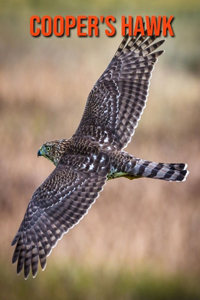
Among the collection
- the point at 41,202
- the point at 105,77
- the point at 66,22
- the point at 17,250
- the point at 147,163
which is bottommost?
the point at 17,250

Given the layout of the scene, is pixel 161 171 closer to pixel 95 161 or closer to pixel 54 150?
pixel 95 161

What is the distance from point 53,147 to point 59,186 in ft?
1.88

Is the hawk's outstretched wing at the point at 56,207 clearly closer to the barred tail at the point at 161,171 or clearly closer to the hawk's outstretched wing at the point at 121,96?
the barred tail at the point at 161,171

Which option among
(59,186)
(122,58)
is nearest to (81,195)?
(59,186)

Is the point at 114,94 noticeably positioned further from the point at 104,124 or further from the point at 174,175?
the point at 174,175

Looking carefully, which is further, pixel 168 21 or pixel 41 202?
pixel 168 21

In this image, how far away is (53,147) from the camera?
555 centimetres

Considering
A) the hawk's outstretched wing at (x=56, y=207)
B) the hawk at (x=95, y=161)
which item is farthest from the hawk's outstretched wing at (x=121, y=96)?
the hawk's outstretched wing at (x=56, y=207)

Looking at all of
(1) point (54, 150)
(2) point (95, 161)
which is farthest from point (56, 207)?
(1) point (54, 150)

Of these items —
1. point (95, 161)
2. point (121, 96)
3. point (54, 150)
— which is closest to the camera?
point (95, 161)

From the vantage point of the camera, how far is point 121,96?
5.82m

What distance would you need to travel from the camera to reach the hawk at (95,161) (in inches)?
192

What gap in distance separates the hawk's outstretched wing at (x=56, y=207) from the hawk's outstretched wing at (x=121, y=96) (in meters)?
0.41

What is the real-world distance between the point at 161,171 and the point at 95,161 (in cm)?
58
